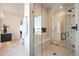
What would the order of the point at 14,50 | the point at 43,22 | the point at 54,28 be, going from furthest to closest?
the point at 54,28 < the point at 43,22 < the point at 14,50

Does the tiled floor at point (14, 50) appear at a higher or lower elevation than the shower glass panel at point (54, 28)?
lower

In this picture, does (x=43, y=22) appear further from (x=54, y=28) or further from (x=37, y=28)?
(x=54, y=28)

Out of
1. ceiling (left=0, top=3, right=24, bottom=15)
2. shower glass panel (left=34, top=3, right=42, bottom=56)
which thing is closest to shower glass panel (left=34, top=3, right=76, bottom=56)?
shower glass panel (left=34, top=3, right=42, bottom=56)

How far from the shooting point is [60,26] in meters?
3.65

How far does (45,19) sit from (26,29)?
898 mm

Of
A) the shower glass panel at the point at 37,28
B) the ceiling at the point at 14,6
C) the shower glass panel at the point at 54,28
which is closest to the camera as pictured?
the ceiling at the point at 14,6

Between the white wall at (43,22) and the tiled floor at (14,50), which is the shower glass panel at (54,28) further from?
the tiled floor at (14,50)

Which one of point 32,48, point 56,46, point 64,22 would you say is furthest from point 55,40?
point 32,48

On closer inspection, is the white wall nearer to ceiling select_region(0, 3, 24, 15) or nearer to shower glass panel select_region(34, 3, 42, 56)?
shower glass panel select_region(34, 3, 42, 56)

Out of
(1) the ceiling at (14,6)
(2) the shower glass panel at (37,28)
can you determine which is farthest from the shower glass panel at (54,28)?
(1) the ceiling at (14,6)

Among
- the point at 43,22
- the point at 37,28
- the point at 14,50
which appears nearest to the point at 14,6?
the point at 37,28

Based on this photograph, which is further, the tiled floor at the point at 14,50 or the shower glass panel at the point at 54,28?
the shower glass panel at the point at 54,28

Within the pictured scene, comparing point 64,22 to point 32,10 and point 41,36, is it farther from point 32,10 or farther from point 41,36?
point 32,10

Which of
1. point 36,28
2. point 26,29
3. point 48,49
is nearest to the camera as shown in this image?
point 26,29
